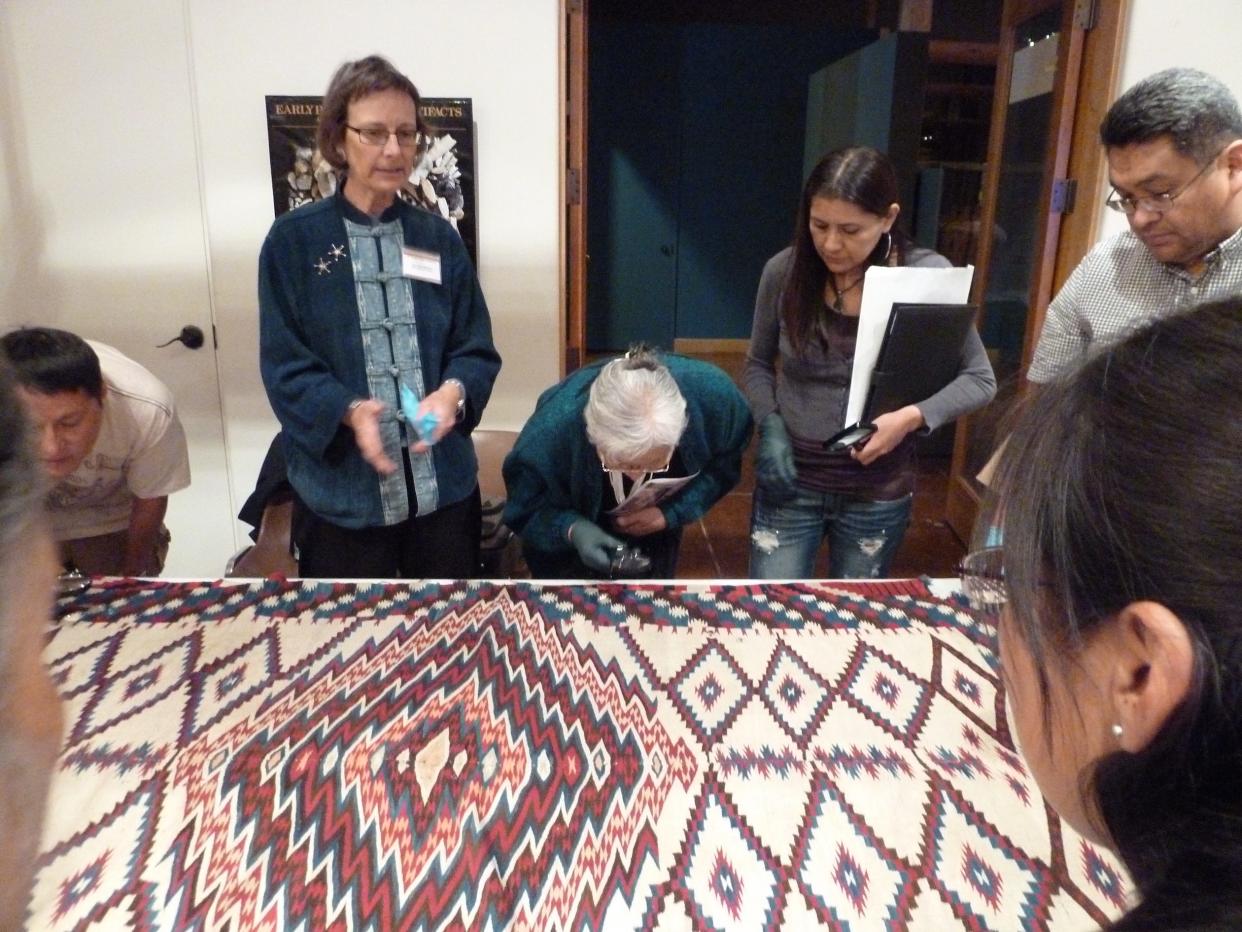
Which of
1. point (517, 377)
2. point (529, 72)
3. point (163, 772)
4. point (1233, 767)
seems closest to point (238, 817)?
point (163, 772)

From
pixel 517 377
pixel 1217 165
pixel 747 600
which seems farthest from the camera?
pixel 517 377

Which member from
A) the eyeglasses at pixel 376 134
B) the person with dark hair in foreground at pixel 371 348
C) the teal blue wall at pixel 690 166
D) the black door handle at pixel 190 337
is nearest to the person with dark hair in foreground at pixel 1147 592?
the person with dark hair in foreground at pixel 371 348

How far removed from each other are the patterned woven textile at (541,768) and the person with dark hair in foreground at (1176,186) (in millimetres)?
575

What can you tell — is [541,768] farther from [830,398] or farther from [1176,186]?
[1176,186]

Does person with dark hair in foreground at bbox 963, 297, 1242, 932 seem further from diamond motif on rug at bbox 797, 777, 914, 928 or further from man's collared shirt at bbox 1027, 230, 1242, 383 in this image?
man's collared shirt at bbox 1027, 230, 1242, 383

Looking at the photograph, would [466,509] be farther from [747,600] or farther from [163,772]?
[163,772]

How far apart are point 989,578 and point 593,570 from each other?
1.08 metres

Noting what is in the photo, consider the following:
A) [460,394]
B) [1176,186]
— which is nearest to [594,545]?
[460,394]

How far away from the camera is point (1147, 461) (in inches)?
17.1

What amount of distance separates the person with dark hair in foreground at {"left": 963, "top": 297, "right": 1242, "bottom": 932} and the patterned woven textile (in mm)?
440

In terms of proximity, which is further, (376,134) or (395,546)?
(395,546)

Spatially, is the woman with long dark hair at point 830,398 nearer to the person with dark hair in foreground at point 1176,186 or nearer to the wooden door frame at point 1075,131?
the person with dark hair in foreground at point 1176,186

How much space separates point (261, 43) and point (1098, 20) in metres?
2.20

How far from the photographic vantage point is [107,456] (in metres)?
1.69
